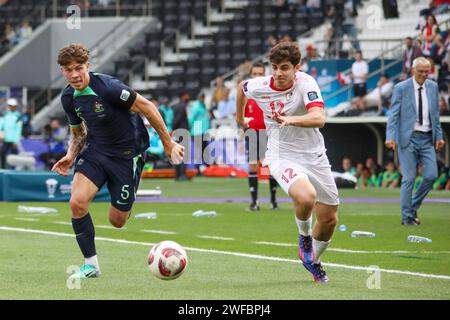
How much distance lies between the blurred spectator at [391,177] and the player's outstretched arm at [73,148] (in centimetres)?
1723

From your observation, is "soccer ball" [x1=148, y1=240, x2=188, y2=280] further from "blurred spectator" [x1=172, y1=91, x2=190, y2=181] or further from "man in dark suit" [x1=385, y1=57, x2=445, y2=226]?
"blurred spectator" [x1=172, y1=91, x2=190, y2=181]

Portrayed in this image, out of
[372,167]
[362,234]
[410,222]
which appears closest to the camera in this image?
[362,234]

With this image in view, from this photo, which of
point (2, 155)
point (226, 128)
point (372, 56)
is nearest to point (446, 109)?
point (372, 56)

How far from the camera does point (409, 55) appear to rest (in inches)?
1079

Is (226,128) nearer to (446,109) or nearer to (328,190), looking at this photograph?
(446,109)

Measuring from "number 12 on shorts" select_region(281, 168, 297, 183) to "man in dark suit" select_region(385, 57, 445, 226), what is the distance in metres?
6.14

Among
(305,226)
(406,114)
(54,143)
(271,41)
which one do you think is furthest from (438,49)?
(305,226)

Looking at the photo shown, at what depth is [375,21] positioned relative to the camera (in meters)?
33.0

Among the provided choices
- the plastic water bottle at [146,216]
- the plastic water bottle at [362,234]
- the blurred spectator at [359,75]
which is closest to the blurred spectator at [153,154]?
the blurred spectator at [359,75]

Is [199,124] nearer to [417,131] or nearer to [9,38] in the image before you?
[9,38]

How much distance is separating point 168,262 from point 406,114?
7.60m

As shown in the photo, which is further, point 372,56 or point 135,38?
point 135,38

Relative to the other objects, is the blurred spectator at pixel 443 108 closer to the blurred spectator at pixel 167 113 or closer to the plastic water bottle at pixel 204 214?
the blurred spectator at pixel 167 113
